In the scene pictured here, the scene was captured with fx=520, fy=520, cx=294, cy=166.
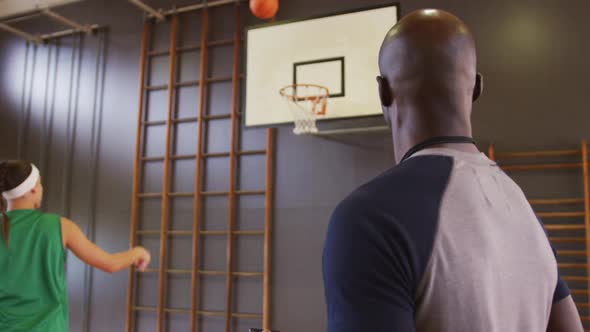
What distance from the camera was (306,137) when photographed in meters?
5.07

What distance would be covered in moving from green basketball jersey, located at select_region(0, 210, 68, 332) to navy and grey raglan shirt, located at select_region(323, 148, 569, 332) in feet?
6.10

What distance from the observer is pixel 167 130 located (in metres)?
5.66

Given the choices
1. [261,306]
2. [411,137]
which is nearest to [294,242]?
[261,306]

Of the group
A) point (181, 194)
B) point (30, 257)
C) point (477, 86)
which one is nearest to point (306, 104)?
point (181, 194)

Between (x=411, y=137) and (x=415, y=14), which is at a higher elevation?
(x=415, y=14)

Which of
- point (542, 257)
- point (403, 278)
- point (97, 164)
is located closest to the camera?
point (403, 278)

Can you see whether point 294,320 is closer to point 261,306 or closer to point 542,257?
point 261,306

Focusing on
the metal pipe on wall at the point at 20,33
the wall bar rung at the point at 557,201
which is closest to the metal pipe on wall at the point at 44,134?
the metal pipe on wall at the point at 20,33

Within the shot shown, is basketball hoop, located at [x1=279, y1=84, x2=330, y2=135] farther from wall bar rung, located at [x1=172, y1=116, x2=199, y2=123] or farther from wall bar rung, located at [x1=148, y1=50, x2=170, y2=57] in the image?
wall bar rung, located at [x1=148, y1=50, x2=170, y2=57]

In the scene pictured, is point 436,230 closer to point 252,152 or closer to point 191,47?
point 252,152

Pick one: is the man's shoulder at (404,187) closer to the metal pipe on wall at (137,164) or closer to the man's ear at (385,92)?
the man's ear at (385,92)

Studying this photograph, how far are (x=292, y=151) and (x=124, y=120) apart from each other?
2.18m

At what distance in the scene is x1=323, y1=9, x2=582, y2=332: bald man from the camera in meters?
0.70

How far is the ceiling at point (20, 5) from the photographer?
621cm
